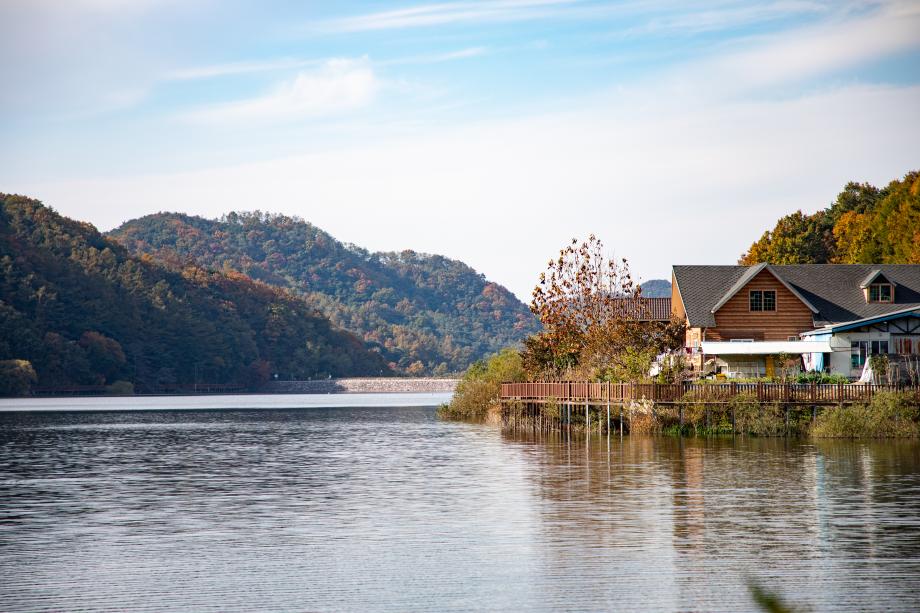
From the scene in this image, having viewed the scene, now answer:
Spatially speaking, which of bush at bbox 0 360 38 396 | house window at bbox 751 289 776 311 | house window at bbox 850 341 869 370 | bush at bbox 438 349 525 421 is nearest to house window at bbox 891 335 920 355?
house window at bbox 850 341 869 370

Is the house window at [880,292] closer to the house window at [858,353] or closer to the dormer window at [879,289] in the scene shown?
the dormer window at [879,289]

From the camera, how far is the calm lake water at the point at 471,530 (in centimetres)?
1923

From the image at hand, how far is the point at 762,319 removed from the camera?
6762 cm

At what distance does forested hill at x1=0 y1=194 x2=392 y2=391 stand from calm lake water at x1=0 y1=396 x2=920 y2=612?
115m

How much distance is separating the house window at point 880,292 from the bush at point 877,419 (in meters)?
19.0

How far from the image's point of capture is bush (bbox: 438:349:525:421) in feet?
256

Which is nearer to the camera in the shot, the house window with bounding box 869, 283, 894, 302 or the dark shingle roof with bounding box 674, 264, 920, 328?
the dark shingle roof with bounding box 674, 264, 920, 328

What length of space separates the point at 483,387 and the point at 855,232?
110 feet

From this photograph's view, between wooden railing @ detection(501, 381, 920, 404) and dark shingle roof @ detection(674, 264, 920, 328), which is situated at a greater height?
dark shingle roof @ detection(674, 264, 920, 328)

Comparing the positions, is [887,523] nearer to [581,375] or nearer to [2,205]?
[581,375]

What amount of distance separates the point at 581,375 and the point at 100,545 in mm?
42338

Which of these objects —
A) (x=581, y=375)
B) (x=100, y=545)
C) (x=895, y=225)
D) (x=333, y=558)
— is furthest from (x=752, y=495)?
(x=895, y=225)

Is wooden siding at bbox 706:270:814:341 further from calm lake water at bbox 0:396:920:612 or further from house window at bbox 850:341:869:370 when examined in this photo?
calm lake water at bbox 0:396:920:612

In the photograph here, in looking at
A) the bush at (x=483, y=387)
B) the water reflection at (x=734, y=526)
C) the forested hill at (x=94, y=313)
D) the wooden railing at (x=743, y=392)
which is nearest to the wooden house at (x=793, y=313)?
the wooden railing at (x=743, y=392)
